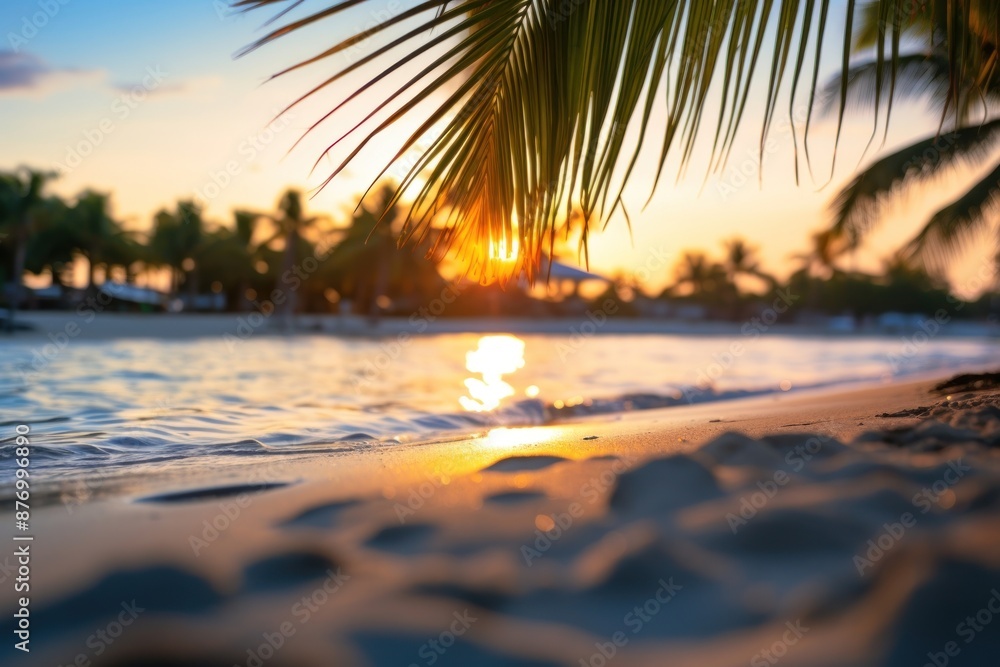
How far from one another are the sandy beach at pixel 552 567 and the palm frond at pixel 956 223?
5.98 metres

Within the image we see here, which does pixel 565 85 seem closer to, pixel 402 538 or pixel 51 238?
pixel 402 538

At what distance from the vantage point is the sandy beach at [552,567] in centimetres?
97

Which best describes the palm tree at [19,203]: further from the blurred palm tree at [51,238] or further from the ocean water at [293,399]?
the ocean water at [293,399]

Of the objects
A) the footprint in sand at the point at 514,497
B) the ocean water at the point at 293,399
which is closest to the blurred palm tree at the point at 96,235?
the ocean water at the point at 293,399

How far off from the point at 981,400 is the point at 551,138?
2.27 meters

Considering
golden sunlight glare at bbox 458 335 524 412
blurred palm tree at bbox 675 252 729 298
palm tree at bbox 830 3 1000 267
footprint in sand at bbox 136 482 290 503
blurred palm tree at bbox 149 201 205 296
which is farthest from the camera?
blurred palm tree at bbox 675 252 729 298

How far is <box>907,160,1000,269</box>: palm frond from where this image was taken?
6488 mm

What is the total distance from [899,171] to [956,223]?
0.75m

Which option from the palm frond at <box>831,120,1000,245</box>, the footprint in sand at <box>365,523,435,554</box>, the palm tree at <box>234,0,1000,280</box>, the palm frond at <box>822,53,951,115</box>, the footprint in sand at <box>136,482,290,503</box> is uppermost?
the palm frond at <box>822,53,951,115</box>

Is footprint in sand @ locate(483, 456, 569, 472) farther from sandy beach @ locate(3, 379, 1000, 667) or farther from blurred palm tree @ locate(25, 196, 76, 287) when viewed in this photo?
blurred palm tree @ locate(25, 196, 76, 287)

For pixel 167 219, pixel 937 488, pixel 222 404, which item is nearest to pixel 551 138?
pixel 937 488

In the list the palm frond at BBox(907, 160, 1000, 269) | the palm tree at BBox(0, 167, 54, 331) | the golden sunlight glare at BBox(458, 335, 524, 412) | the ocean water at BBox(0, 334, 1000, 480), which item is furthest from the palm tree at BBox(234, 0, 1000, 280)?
the palm tree at BBox(0, 167, 54, 331)

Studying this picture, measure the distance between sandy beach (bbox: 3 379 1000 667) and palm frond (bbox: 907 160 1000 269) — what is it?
5.98 meters

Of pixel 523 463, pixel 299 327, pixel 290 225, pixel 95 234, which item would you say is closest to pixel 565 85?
pixel 523 463
